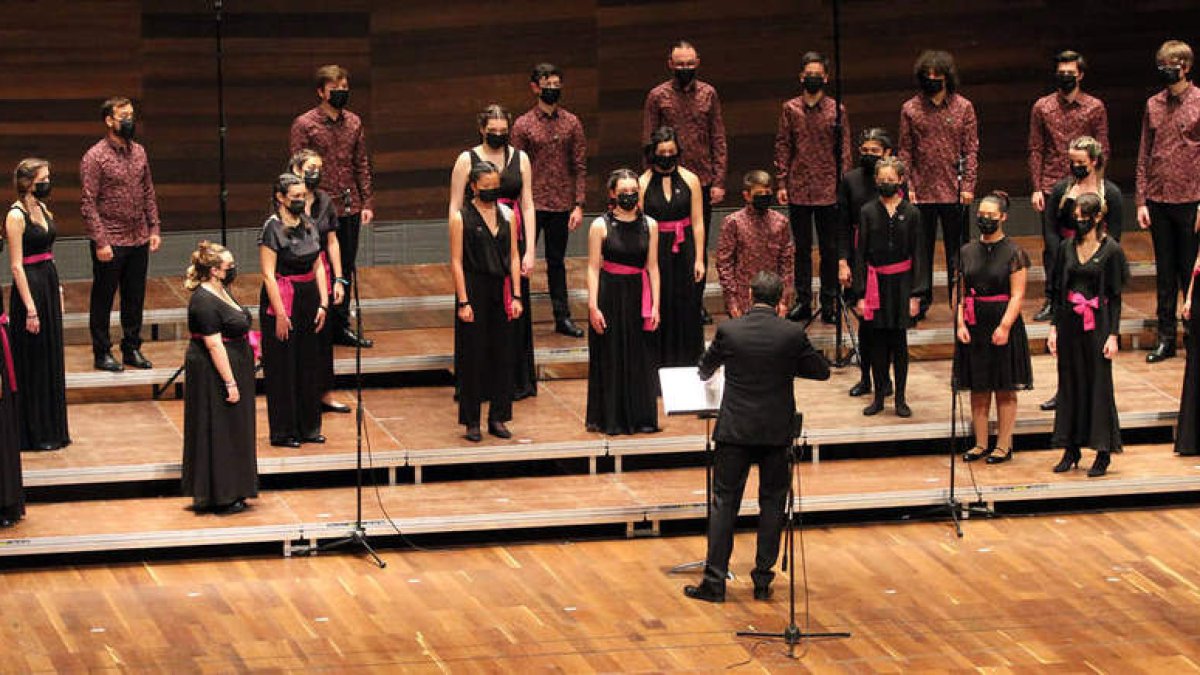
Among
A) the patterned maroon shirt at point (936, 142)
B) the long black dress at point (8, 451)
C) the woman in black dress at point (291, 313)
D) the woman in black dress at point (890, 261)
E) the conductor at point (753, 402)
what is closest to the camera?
the conductor at point (753, 402)

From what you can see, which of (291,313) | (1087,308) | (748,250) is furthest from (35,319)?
(1087,308)

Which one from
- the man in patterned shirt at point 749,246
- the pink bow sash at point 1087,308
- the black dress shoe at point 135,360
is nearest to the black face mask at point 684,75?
the man in patterned shirt at point 749,246

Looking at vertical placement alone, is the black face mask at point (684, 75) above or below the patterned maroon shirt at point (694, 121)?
above

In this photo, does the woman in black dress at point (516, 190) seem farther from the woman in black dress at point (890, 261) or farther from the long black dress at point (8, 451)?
the long black dress at point (8, 451)

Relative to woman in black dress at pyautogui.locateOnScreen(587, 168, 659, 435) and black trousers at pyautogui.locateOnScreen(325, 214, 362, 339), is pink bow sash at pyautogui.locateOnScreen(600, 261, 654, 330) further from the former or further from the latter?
black trousers at pyautogui.locateOnScreen(325, 214, 362, 339)

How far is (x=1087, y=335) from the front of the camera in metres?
10.5

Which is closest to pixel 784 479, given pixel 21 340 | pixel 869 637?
pixel 869 637

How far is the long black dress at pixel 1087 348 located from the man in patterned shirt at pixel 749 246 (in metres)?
1.25

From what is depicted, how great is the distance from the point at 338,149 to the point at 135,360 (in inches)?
54.1

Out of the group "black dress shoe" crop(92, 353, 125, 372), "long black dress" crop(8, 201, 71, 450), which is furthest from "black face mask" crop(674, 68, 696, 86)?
"long black dress" crop(8, 201, 71, 450)

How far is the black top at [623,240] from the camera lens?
422 inches

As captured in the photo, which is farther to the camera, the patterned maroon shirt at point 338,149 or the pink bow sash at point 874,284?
the patterned maroon shirt at point 338,149

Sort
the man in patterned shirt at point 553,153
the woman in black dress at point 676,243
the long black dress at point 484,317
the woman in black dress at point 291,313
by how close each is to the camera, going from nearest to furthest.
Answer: the woman in black dress at point 291,313 < the long black dress at point 484,317 < the woman in black dress at point 676,243 < the man in patterned shirt at point 553,153

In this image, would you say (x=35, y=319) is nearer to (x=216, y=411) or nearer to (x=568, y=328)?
(x=216, y=411)
